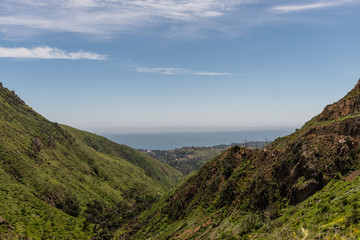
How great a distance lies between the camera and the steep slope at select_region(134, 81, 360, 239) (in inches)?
1238

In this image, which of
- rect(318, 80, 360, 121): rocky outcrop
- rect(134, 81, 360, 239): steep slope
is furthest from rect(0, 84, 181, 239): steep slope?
rect(318, 80, 360, 121): rocky outcrop

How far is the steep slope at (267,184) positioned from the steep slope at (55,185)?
30.7 meters

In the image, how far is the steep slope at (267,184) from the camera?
31453mm

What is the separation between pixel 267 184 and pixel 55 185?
83030 mm

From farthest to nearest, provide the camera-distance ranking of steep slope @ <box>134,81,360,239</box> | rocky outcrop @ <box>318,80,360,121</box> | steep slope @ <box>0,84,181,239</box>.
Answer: steep slope @ <box>0,84,181,239</box>, rocky outcrop @ <box>318,80,360,121</box>, steep slope @ <box>134,81,360,239</box>

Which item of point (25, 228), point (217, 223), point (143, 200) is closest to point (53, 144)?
point (143, 200)

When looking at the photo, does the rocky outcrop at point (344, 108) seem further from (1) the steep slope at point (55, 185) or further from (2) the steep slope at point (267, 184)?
(1) the steep slope at point (55, 185)

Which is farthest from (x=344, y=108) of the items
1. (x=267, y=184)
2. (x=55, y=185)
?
(x=55, y=185)

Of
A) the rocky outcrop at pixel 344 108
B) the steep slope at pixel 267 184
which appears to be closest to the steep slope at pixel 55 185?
the steep slope at pixel 267 184

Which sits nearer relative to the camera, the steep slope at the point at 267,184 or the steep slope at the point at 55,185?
the steep slope at the point at 267,184

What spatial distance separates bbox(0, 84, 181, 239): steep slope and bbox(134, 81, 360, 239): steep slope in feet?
101

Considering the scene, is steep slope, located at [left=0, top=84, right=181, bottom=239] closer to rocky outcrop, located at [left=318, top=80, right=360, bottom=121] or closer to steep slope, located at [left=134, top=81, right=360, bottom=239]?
steep slope, located at [left=134, top=81, right=360, bottom=239]

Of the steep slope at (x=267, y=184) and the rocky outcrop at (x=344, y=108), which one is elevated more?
the rocky outcrop at (x=344, y=108)

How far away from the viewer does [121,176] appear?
148250 mm
